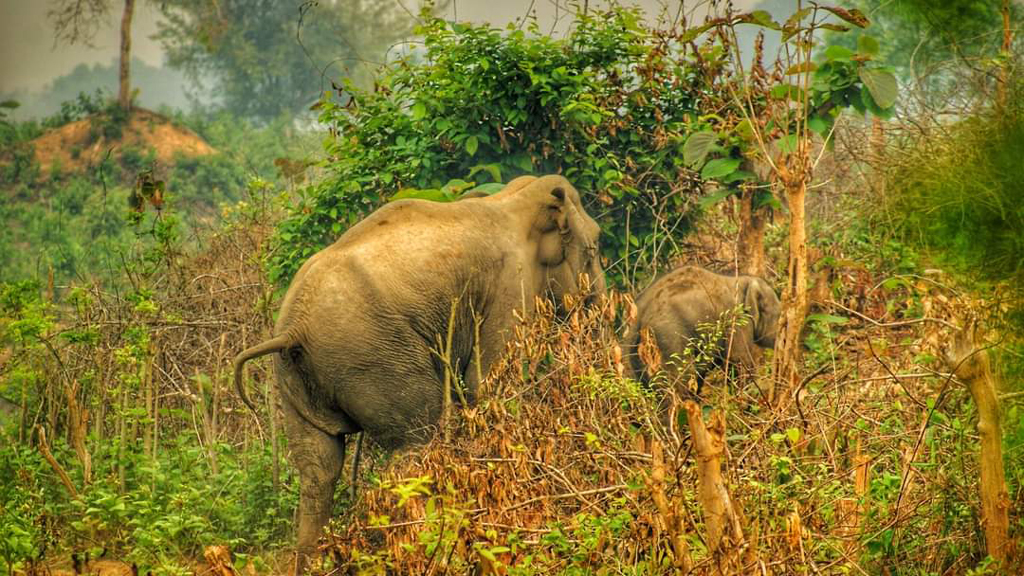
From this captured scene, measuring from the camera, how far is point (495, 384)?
20.8 feet

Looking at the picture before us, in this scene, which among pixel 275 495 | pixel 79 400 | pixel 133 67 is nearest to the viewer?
pixel 275 495

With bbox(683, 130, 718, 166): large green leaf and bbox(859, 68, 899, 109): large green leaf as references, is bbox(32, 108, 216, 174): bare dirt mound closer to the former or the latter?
bbox(683, 130, 718, 166): large green leaf

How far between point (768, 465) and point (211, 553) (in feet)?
7.18

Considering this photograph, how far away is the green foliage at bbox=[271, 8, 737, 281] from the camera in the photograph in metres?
8.70

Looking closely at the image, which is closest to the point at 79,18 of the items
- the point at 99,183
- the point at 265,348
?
the point at 99,183

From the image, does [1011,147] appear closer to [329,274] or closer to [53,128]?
[329,274]

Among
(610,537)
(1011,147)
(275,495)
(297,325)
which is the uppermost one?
(1011,147)

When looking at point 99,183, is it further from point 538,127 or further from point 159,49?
point 159,49

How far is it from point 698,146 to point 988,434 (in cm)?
416

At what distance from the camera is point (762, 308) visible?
8.44 metres

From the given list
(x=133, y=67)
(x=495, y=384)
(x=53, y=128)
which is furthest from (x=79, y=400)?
(x=133, y=67)

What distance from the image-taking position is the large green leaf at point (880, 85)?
7.68 m

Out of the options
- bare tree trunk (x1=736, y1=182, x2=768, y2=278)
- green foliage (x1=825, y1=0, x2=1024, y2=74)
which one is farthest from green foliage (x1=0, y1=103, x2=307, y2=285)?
green foliage (x1=825, y1=0, x2=1024, y2=74)

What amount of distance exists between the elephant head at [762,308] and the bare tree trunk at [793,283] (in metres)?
2.09
